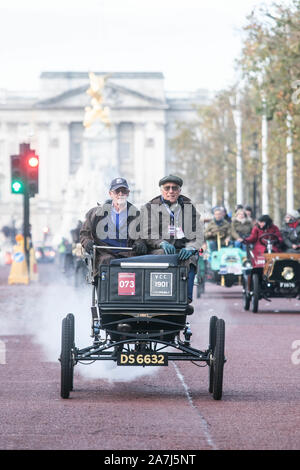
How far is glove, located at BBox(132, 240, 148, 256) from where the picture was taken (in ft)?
38.9

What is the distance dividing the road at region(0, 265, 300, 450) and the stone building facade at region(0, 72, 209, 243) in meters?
131

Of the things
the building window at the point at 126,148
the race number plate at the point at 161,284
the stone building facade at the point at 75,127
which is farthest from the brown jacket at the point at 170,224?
the building window at the point at 126,148

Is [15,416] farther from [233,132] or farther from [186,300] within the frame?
[233,132]

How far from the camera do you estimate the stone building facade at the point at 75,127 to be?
493 ft

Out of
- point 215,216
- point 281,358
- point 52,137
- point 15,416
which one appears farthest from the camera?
point 52,137

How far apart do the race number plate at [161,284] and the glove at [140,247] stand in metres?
0.68

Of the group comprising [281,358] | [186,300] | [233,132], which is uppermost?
[233,132]

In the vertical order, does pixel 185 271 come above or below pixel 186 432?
above

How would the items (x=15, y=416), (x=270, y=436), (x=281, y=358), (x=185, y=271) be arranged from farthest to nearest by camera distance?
(x=281, y=358) → (x=185, y=271) → (x=15, y=416) → (x=270, y=436)

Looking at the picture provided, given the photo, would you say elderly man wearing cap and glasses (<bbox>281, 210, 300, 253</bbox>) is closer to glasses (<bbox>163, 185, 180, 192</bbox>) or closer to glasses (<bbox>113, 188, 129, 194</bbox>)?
glasses (<bbox>113, 188, 129, 194</bbox>)

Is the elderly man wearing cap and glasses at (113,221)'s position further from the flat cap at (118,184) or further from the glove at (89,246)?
the glove at (89,246)
